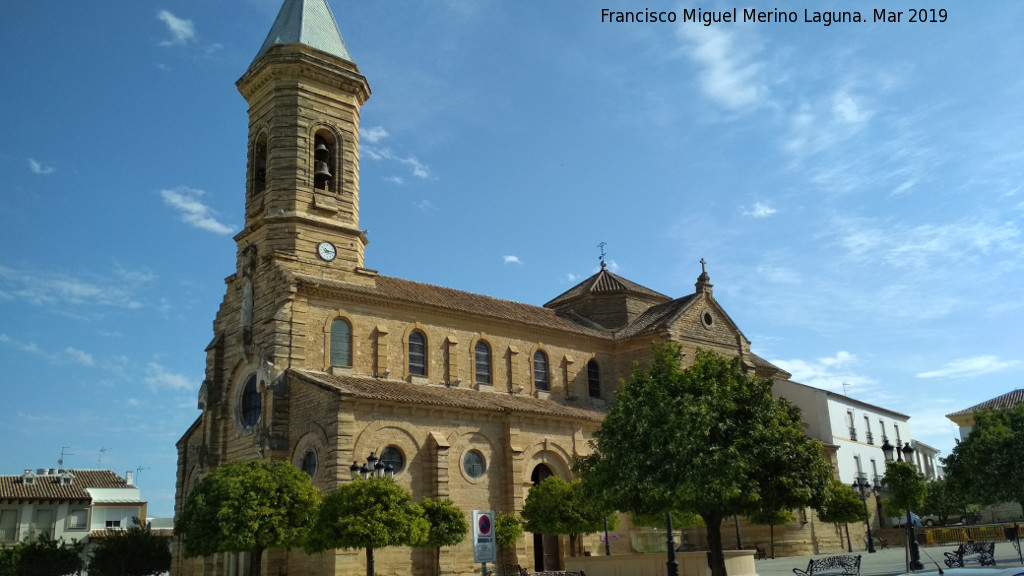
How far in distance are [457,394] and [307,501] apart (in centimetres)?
988

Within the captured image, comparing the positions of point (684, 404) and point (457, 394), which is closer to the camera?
point (684, 404)

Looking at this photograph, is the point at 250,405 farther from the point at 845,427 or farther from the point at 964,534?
the point at 845,427

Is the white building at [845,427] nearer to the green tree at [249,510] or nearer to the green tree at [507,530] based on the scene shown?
the green tree at [507,530]

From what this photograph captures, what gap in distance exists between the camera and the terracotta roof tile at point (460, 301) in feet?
111

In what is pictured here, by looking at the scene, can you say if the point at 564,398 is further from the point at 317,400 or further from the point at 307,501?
the point at 307,501

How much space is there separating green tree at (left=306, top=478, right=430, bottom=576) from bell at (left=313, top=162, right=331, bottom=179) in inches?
644

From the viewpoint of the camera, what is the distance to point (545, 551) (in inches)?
1316

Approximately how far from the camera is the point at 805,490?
20.9m

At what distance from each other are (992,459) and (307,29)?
33528mm

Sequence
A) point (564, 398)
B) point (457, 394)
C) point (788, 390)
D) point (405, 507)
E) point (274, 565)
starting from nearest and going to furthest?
point (405, 507)
point (274, 565)
point (457, 394)
point (564, 398)
point (788, 390)

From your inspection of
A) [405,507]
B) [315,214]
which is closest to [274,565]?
[405,507]

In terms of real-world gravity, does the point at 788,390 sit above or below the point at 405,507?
above

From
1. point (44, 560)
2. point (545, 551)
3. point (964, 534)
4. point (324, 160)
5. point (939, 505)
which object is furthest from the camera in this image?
point (939, 505)

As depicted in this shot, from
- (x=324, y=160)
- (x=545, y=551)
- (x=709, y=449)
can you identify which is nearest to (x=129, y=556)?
(x=545, y=551)
